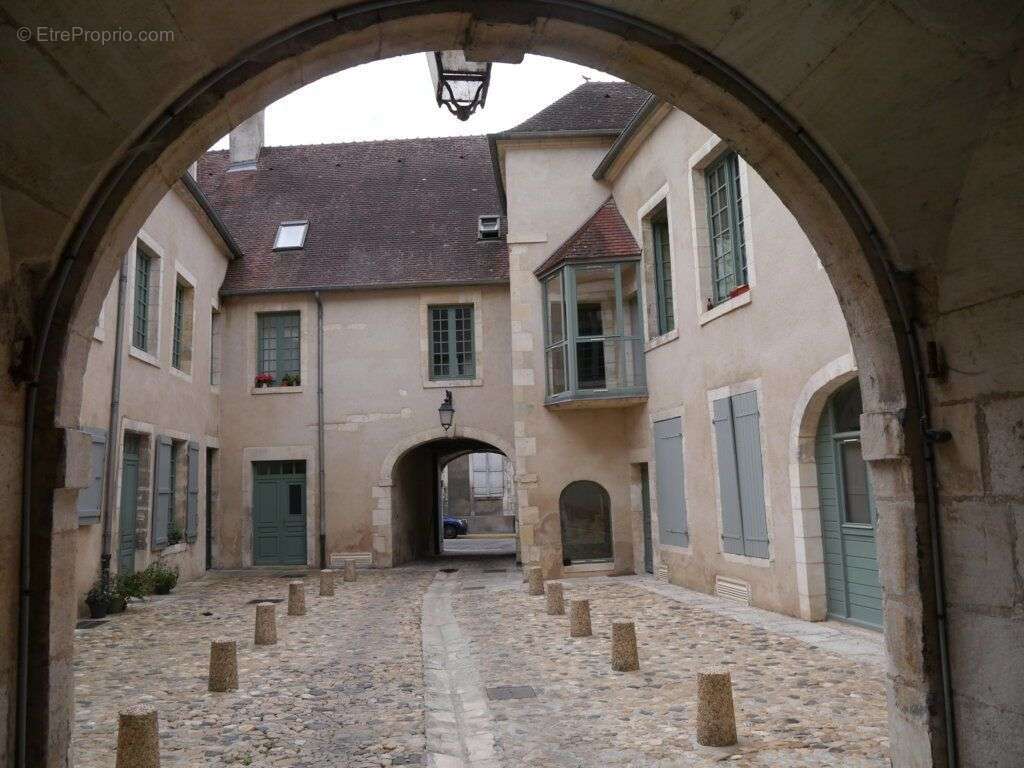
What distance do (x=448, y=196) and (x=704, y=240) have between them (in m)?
8.62

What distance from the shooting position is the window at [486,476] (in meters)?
35.2

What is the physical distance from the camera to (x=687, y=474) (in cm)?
1038

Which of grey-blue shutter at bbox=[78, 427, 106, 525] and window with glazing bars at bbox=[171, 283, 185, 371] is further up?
window with glazing bars at bbox=[171, 283, 185, 371]

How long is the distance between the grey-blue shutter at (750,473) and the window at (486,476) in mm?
26557

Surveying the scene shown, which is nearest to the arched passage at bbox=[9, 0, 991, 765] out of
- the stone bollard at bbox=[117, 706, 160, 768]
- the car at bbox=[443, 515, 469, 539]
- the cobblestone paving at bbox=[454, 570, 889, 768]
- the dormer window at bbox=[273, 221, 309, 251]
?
the stone bollard at bbox=[117, 706, 160, 768]

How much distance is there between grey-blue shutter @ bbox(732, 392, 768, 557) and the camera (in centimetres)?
844

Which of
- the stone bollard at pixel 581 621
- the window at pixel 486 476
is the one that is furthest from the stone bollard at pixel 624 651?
the window at pixel 486 476

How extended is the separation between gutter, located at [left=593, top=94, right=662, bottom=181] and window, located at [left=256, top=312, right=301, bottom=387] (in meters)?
6.34

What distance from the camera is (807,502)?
772 cm

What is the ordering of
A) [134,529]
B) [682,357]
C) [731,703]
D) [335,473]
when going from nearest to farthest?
[731,703] < [682,357] < [134,529] < [335,473]

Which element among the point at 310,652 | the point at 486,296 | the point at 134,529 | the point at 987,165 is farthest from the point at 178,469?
the point at 987,165

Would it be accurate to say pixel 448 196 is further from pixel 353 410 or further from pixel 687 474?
pixel 687 474

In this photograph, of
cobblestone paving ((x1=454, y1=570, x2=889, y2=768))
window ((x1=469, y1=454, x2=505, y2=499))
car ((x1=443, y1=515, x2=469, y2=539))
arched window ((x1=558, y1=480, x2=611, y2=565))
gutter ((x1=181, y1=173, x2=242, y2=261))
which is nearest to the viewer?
cobblestone paving ((x1=454, y1=570, x2=889, y2=768))
